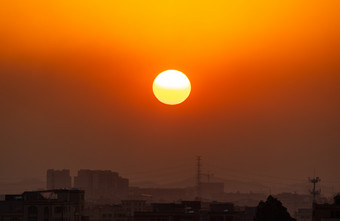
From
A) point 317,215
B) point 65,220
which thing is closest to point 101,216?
point 65,220

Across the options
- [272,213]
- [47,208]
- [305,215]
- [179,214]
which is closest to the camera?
[272,213]

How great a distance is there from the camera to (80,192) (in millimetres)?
104562

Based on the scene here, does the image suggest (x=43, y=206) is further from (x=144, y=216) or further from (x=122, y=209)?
(x=122, y=209)

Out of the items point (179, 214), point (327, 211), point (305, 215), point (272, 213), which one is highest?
point (305, 215)

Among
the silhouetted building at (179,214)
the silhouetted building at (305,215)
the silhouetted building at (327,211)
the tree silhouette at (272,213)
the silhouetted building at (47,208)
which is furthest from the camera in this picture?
the silhouetted building at (305,215)

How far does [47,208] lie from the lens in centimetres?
9300

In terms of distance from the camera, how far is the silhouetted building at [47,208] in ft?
305

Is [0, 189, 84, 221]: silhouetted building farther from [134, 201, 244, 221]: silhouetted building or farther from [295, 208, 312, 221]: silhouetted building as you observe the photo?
[295, 208, 312, 221]: silhouetted building

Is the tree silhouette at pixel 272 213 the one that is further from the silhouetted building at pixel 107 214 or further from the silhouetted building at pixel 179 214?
the silhouetted building at pixel 107 214

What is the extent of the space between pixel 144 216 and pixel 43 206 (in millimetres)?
16078

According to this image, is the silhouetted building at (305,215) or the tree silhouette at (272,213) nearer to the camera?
the tree silhouette at (272,213)

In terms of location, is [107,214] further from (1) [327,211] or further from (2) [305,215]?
(2) [305,215]

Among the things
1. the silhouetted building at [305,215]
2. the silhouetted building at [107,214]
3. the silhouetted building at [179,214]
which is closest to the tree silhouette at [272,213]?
the silhouetted building at [179,214]

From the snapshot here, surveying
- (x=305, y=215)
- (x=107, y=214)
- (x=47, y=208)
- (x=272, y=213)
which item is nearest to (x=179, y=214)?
(x=47, y=208)
